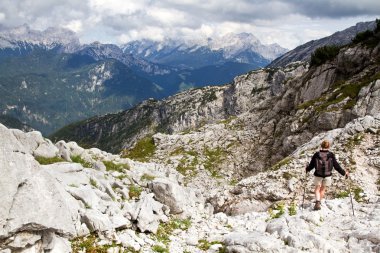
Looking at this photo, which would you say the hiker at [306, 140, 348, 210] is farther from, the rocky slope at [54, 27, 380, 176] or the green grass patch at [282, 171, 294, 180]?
the rocky slope at [54, 27, 380, 176]

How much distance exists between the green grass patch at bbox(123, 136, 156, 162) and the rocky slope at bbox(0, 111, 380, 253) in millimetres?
35923

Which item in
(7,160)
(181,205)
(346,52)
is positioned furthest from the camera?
(346,52)

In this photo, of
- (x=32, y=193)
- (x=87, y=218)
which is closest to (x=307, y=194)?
(x=87, y=218)

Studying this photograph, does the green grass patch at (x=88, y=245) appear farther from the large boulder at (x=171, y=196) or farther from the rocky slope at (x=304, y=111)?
the rocky slope at (x=304, y=111)

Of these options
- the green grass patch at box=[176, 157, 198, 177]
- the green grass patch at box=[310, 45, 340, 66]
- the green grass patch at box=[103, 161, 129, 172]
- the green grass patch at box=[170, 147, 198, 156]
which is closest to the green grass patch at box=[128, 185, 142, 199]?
the green grass patch at box=[103, 161, 129, 172]

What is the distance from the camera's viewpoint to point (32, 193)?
44.2 ft

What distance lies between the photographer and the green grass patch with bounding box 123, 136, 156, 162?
221ft

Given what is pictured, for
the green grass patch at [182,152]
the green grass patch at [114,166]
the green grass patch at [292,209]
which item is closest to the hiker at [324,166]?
the green grass patch at [292,209]

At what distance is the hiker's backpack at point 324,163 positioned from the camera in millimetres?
20405

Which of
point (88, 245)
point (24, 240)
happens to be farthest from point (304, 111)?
point (24, 240)

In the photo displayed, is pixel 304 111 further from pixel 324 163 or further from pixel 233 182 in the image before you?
pixel 324 163

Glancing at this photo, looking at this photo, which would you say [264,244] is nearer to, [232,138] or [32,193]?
[32,193]

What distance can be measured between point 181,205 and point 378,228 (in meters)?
10.6

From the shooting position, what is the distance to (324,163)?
20406 millimetres
